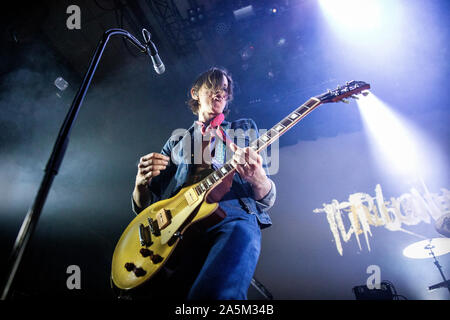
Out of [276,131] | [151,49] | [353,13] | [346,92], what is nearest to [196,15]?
[151,49]

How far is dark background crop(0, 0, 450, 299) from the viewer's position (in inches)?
165

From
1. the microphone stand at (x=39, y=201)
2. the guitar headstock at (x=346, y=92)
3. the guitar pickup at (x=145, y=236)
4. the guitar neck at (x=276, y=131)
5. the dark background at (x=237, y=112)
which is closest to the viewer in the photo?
the microphone stand at (x=39, y=201)

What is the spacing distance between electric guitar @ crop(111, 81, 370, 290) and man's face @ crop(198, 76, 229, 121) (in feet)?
2.44

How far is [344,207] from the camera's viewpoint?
15.3ft

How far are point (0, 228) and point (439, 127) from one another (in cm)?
863

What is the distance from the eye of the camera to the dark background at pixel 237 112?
419cm

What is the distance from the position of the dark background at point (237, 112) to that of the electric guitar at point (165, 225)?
3.33 m

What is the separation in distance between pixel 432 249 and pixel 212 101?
15.2 feet

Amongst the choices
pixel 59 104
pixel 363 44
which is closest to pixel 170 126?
pixel 59 104

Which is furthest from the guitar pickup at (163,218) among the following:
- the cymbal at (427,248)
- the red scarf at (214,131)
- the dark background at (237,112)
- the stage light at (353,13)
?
the stage light at (353,13)

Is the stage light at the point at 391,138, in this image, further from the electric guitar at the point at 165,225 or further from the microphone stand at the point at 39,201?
the microphone stand at the point at 39,201

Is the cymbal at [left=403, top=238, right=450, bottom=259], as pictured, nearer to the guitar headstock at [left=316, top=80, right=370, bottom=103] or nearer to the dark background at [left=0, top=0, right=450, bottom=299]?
the dark background at [left=0, top=0, right=450, bottom=299]

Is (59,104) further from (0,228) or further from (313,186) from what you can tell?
(313,186)

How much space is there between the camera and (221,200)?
174 centimetres
